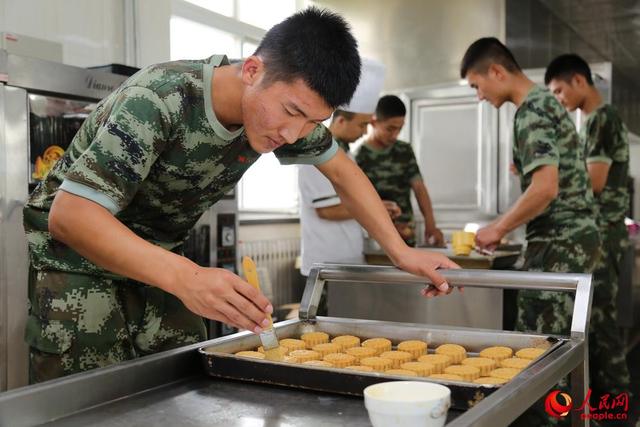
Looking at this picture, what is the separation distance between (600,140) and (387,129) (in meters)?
1.15

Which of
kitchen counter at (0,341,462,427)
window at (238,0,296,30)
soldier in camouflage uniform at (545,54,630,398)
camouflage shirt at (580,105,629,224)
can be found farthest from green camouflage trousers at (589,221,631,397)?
window at (238,0,296,30)

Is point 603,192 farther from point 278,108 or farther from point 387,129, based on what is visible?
point 278,108

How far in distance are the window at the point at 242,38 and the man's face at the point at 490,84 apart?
2.22 metres

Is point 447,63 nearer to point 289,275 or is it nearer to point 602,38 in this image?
point 289,275

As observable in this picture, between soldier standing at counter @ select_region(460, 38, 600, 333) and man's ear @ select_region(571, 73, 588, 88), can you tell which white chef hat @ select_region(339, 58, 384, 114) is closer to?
soldier standing at counter @ select_region(460, 38, 600, 333)

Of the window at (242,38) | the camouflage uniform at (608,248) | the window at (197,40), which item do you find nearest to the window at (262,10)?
the window at (242,38)

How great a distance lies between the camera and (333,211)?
9.73ft

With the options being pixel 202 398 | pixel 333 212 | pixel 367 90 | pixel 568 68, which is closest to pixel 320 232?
pixel 333 212

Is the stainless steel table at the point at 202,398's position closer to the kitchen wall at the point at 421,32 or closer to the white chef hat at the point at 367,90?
the white chef hat at the point at 367,90

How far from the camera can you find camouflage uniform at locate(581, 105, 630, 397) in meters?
2.87

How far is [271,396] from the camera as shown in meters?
1.07

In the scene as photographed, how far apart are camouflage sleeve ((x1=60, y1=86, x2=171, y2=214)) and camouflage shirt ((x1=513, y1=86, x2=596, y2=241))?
146cm

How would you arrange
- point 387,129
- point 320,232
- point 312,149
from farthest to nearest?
point 387,129, point 320,232, point 312,149

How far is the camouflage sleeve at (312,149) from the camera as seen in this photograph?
151cm
